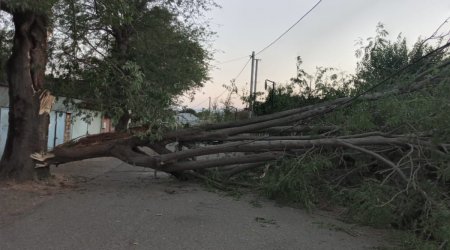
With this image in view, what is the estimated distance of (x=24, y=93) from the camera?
1146 centimetres

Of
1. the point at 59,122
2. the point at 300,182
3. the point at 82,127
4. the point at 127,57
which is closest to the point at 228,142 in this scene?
the point at 300,182

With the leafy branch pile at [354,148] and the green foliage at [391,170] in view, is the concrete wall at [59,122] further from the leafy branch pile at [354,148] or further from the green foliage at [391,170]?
the green foliage at [391,170]

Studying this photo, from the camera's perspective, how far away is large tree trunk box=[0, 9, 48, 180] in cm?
1138

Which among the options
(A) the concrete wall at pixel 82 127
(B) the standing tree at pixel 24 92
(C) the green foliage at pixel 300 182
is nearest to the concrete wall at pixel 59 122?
(A) the concrete wall at pixel 82 127

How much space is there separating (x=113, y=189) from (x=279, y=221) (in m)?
4.47

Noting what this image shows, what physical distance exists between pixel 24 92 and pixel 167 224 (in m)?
5.48

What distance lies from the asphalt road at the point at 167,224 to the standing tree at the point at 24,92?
1.53m

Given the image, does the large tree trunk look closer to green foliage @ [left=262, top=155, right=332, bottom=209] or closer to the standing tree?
the standing tree

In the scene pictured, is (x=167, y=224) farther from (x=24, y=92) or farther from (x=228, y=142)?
(x=24, y=92)

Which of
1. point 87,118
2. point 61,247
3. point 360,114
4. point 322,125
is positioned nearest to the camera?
point 61,247

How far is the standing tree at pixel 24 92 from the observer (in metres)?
11.4

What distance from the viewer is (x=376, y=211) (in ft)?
25.2

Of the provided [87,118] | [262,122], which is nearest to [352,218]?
[262,122]

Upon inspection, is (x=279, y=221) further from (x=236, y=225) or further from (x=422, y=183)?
(x=422, y=183)
